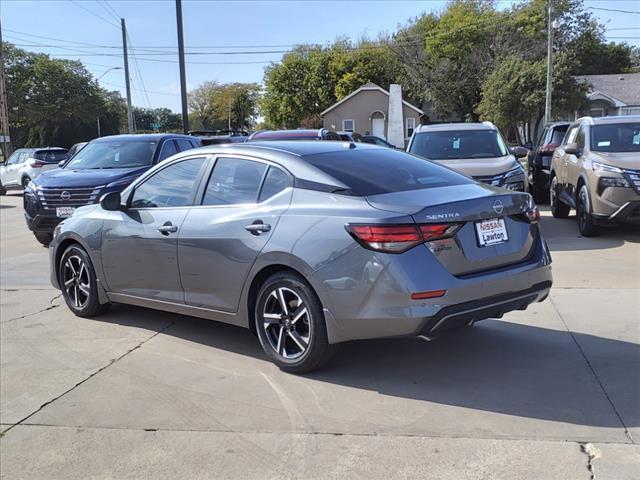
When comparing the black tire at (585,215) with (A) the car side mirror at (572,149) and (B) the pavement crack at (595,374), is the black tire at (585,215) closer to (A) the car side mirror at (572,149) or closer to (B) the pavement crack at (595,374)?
(A) the car side mirror at (572,149)

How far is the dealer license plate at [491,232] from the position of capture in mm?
4141

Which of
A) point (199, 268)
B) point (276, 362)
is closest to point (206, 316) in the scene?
point (199, 268)

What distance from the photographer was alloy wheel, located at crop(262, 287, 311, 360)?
436 cm

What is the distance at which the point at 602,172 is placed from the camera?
8.80m

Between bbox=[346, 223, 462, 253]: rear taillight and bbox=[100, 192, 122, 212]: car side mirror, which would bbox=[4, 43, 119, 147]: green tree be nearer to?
bbox=[100, 192, 122, 212]: car side mirror

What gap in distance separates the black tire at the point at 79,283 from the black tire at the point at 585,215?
272 inches

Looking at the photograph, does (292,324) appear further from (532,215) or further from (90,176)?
(90,176)

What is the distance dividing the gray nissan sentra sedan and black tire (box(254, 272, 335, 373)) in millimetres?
10

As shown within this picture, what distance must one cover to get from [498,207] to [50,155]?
2164cm

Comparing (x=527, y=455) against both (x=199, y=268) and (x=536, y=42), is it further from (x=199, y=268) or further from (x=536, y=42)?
(x=536, y=42)

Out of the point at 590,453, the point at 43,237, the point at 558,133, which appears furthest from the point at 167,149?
the point at 590,453

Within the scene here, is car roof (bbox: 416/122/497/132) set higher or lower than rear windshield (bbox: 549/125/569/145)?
higher

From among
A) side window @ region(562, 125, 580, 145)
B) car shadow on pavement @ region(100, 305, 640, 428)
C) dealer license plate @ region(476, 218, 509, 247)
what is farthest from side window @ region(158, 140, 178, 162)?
dealer license plate @ region(476, 218, 509, 247)

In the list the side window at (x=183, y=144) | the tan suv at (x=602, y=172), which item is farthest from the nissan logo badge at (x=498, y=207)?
the side window at (x=183, y=144)
